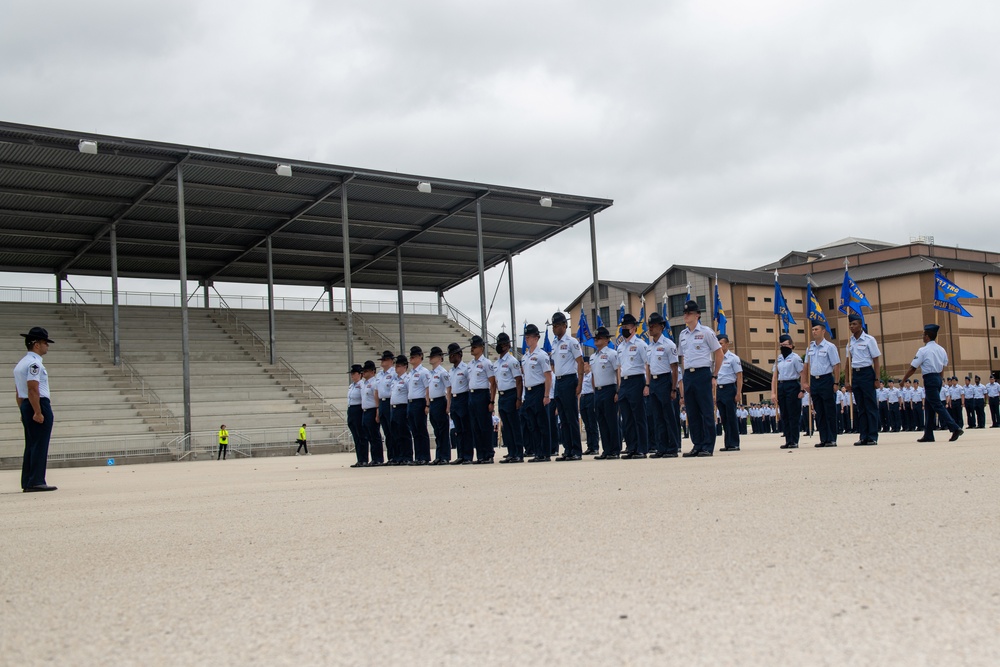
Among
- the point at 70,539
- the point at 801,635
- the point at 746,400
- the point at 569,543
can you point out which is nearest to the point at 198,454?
the point at 70,539

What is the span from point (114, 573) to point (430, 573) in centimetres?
142

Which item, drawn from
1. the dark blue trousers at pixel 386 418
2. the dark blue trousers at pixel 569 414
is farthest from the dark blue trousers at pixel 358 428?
the dark blue trousers at pixel 569 414

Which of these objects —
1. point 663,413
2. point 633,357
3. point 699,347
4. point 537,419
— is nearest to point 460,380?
point 537,419

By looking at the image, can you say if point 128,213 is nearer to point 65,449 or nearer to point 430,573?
point 65,449

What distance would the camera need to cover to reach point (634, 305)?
229 ft

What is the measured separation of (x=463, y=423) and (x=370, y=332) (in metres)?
27.8

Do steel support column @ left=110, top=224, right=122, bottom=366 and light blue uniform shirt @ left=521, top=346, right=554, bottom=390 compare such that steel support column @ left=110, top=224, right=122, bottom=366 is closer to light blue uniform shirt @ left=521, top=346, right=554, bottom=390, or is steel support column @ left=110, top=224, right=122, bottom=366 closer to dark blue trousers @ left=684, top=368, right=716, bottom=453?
light blue uniform shirt @ left=521, top=346, right=554, bottom=390

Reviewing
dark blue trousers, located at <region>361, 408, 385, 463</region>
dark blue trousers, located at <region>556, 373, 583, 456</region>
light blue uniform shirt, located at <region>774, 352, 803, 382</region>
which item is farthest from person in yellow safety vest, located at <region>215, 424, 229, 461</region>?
light blue uniform shirt, located at <region>774, 352, 803, 382</region>

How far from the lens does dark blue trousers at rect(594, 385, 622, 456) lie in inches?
489

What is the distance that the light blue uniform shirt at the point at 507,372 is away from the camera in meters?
13.3

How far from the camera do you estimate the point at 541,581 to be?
3219 mm

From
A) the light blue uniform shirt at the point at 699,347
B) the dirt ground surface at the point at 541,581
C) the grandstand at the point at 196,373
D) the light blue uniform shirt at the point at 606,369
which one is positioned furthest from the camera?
the grandstand at the point at 196,373

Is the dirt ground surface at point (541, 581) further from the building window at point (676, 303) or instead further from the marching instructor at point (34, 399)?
the building window at point (676, 303)

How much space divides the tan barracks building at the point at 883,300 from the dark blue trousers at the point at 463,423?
4461cm
